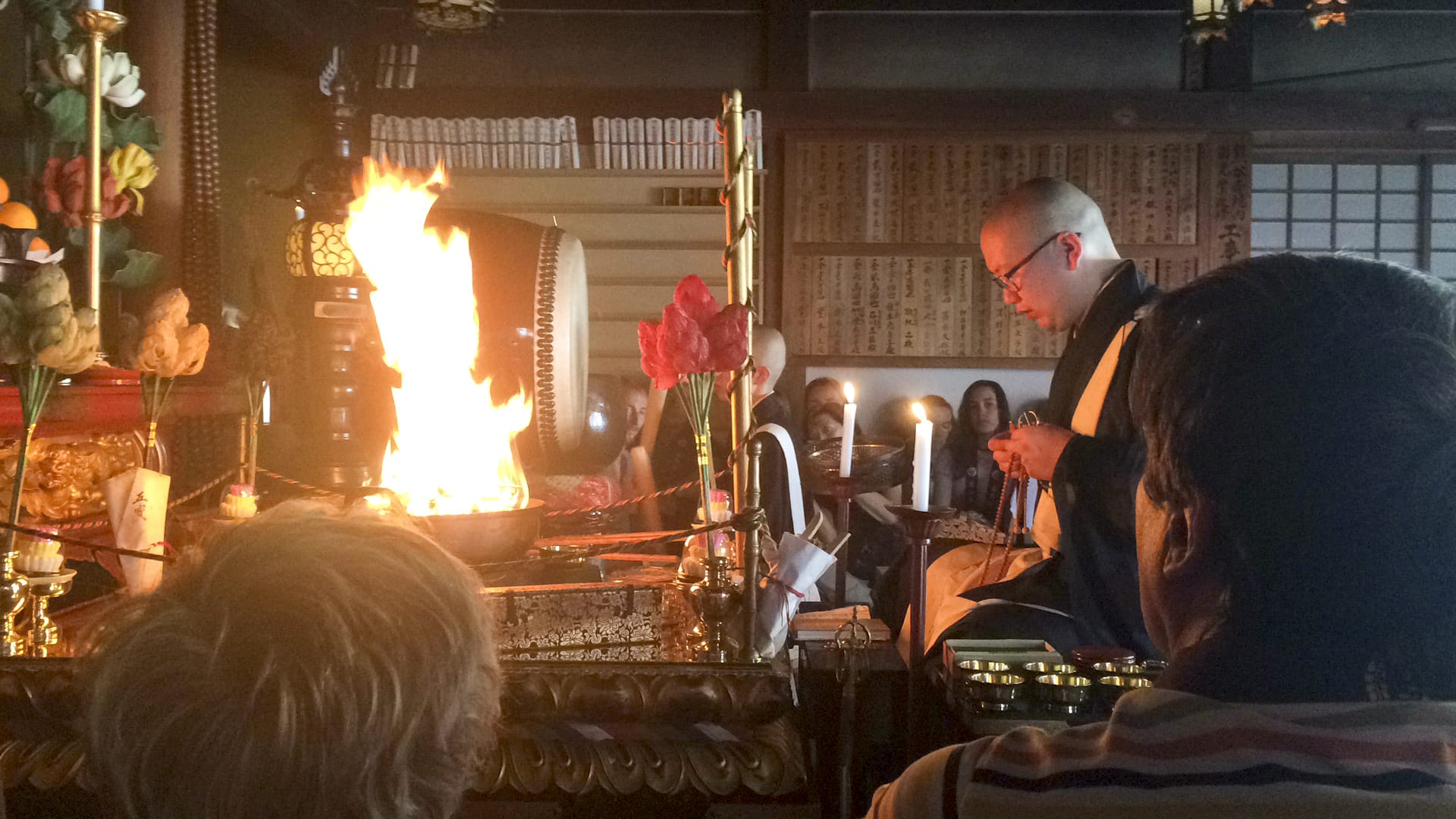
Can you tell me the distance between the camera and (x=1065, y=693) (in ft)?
4.68

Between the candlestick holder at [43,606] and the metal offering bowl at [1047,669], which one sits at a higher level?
the candlestick holder at [43,606]

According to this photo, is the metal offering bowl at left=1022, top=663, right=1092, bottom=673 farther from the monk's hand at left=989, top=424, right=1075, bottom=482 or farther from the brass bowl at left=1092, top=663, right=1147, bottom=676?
the monk's hand at left=989, top=424, right=1075, bottom=482

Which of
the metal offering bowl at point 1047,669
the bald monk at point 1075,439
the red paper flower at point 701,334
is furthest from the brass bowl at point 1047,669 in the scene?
the bald monk at point 1075,439

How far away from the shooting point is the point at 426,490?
182 cm

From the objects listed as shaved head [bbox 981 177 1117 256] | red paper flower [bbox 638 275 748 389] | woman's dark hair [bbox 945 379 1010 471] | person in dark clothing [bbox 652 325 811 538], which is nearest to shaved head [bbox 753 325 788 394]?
person in dark clothing [bbox 652 325 811 538]

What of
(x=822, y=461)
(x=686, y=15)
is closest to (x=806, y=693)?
(x=822, y=461)

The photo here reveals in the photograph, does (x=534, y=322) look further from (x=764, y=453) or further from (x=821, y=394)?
(x=821, y=394)

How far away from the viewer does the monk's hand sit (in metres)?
2.41

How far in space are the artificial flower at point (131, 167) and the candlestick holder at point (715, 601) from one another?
7.16 ft

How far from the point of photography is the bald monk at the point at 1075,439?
7.73 feet

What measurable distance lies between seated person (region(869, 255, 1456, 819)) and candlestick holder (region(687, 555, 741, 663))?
31.3 inches

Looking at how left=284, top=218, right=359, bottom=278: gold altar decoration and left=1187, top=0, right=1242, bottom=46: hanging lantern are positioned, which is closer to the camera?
left=284, top=218, right=359, bottom=278: gold altar decoration

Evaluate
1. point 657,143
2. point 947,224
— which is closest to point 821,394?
point 947,224

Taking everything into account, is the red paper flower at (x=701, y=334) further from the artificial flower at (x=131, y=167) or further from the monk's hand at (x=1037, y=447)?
the artificial flower at (x=131, y=167)
